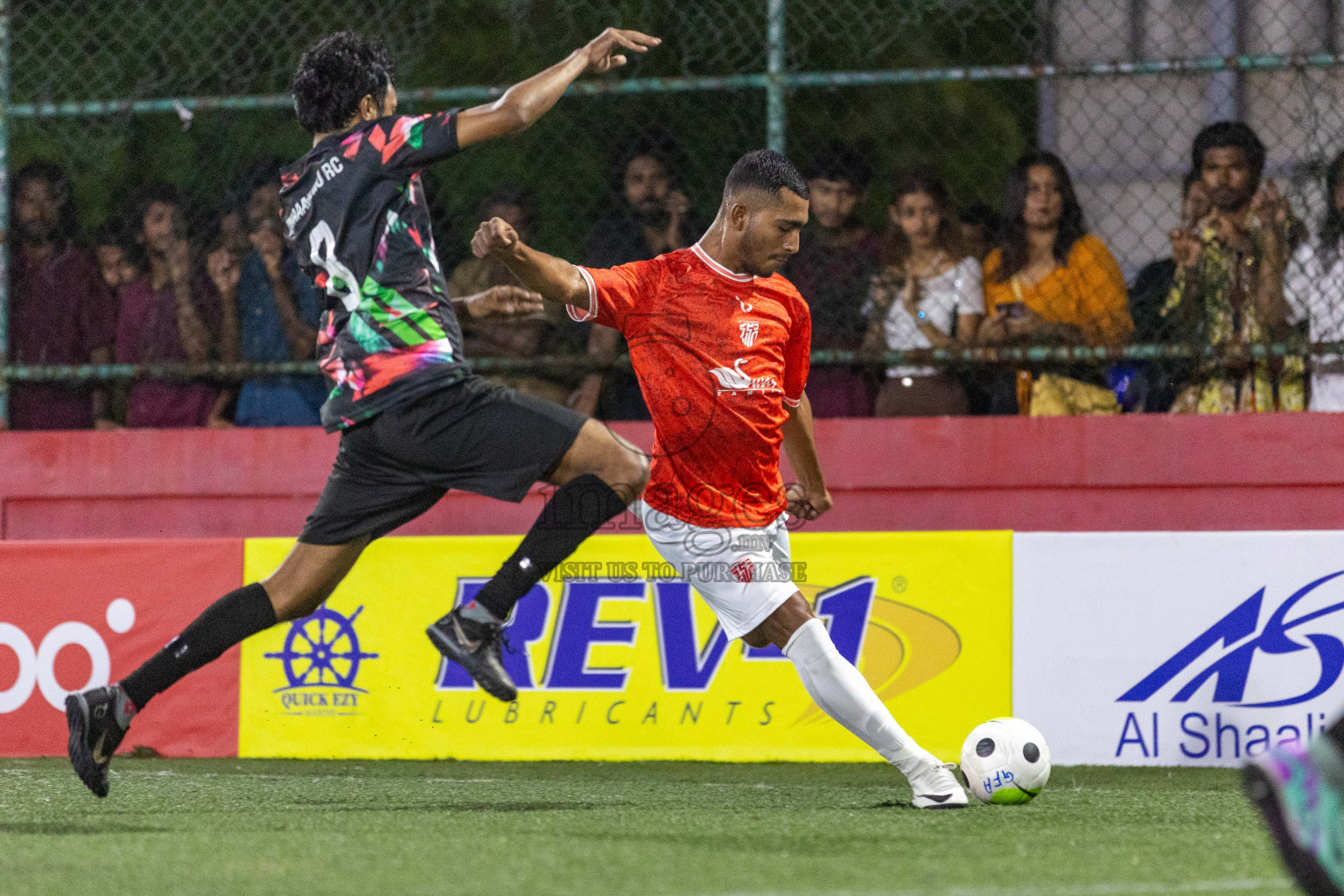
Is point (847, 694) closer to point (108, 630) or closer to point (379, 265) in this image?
point (379, 265)

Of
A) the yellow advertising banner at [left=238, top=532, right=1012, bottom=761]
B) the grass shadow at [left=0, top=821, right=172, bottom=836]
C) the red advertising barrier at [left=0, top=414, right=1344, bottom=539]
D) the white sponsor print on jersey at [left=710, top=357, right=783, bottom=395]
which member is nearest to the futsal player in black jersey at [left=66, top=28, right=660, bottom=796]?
the grass shadow at [left=0, top=821, right=172, bottom=836]

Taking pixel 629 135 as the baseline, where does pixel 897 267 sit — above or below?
below

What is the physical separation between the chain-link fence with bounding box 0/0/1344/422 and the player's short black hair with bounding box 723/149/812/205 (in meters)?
2.33

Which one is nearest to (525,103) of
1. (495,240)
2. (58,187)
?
(495,240)

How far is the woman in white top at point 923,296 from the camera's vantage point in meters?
7.18

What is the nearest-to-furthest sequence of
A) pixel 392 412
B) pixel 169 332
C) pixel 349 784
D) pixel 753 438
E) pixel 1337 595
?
1. pixel 392 412
2. pixel 753 438
3. pixel 349 784
4. pixel 1337 595
5. pixel 169 332

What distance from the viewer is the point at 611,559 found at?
6703 mm

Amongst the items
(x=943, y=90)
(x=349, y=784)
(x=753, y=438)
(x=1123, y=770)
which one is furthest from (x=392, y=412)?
(x=943, y=90)

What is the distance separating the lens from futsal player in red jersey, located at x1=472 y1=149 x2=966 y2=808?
15.6 ft

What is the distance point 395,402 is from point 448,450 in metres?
0.20

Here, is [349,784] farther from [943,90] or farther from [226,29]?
[943,90]

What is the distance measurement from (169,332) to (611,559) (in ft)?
8.63

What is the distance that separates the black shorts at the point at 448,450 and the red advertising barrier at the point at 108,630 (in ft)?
8.46

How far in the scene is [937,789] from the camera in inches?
187
